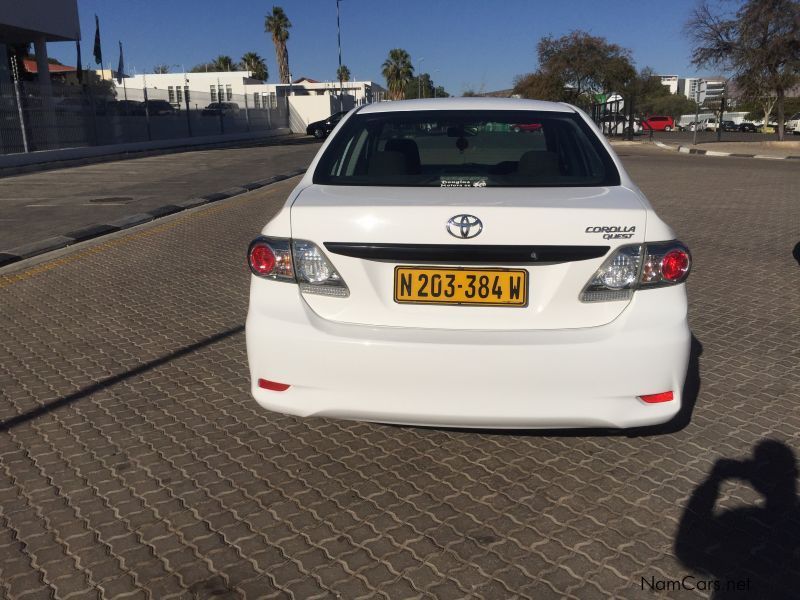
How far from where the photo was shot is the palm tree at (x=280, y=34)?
68.8 meters

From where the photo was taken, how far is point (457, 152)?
16.4 ft

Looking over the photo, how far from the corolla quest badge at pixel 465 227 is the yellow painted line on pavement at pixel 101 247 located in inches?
216

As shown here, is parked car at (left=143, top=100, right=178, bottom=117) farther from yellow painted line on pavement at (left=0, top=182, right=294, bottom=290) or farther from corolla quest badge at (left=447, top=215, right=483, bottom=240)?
corolla quest badge at (left=447, top=215, right=483, bottom=240)

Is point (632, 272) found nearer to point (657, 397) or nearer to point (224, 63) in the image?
point (657, 397)

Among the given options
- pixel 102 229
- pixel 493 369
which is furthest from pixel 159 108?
pixel 493 369

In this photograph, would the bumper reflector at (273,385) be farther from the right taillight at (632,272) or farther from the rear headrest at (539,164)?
the rear headrest at (539,164)

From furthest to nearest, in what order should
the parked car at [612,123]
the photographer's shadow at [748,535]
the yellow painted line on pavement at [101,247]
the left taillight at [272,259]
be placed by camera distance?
the parked car at [612,123], the yellow painted line on pavement at [101,247], the left taillight at [272,259], the photographer's shadow at [748,535]

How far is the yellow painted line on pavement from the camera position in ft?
23.6

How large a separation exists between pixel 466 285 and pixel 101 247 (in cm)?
704

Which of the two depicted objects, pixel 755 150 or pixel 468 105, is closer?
pixel 468 105

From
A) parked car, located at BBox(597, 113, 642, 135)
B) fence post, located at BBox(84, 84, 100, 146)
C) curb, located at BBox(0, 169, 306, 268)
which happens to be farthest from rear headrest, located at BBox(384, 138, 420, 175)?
parked car, located at BBox(597, 113, 642, 135)

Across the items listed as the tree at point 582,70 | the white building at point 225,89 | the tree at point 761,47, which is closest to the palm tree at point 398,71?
the white building at point 225,89

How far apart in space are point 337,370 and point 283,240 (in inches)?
22.3

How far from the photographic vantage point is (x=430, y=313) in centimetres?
284
